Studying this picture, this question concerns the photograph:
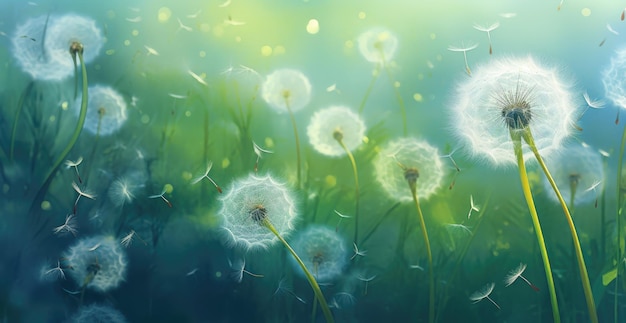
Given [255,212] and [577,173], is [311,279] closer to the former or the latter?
[255,212]

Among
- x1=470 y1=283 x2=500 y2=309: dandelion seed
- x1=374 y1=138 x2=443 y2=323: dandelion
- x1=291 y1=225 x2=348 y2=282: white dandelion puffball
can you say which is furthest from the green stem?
x1=291 y1=225 x2=348 y2=282: white dandelion puffball

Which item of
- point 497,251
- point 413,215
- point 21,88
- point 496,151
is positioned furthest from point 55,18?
point 497,251

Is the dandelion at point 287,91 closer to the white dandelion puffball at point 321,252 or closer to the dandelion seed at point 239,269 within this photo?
the white dandelion puffball at point 321,252

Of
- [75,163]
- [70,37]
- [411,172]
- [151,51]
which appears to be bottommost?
[75,163]

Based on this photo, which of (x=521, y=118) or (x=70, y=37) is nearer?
(x=521, y=118)

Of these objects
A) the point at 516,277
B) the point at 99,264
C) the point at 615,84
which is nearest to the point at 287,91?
the point at 99,264

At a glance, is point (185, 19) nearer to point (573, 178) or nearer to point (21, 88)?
point (21, 88)

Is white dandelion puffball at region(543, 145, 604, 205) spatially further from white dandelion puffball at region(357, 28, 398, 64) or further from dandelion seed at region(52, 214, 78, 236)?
dandelion seed at region(52, 214, 78, 236)
